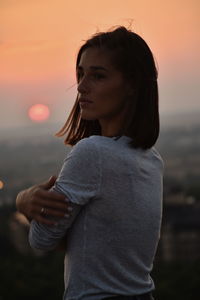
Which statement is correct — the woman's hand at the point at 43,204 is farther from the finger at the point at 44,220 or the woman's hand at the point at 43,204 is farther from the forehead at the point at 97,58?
the forehead at the point at 97,58

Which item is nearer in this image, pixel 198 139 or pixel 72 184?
pixel 72 184

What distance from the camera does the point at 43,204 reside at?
3.83 feet

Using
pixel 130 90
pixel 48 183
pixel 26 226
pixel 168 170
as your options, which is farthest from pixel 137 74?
pixel 168 170

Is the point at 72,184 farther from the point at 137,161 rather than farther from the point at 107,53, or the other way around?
the point at 107,53

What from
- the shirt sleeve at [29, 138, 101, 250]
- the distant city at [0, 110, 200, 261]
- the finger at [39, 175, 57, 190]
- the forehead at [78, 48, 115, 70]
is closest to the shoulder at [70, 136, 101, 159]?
the shirt sleeve at [29, 138, 101, 250]

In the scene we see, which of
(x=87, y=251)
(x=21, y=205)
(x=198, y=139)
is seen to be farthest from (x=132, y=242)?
(x=198, y=139)

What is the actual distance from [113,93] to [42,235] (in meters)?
0.35

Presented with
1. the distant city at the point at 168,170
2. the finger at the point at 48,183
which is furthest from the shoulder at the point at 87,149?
the distant city at the point at 168,170

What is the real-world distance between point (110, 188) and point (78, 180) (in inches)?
2.6

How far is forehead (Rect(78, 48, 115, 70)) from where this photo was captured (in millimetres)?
1274

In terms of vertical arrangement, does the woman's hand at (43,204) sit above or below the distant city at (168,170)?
above

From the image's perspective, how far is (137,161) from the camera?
3.97 feet

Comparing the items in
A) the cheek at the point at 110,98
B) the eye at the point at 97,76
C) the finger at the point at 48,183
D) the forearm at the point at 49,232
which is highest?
the eye at the point at 97,76

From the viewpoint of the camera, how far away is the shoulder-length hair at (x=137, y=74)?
128 centimetres
